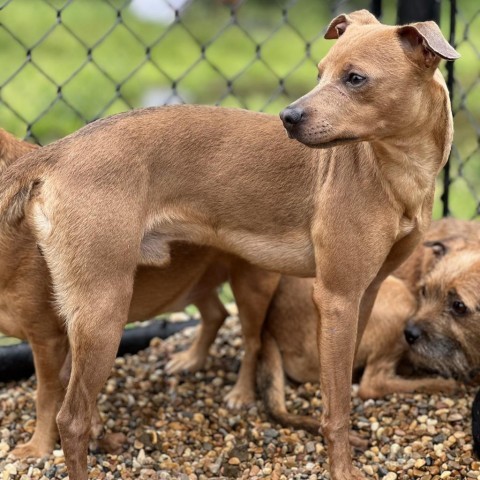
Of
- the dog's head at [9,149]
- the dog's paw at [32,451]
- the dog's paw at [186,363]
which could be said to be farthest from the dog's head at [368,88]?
the dog's paw at [186,363]

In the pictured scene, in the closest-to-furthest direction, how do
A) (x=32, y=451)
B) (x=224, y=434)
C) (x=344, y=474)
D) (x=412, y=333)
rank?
(x=344, y=474) → (x=32, y=451) → (x=224, y=434) → (x=412, y=333)

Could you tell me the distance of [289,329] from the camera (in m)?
5.27

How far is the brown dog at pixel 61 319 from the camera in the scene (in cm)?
439

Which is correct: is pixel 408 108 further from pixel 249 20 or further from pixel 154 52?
A: pixel 249 20

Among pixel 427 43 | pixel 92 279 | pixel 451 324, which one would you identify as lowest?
pixel 451 324

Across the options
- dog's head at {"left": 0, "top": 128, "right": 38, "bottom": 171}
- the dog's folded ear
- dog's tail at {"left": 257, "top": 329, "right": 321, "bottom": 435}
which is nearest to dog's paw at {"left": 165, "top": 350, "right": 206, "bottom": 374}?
dog's tail at {"left": 257, "top": 329, "right": 321, "bottom": 435}

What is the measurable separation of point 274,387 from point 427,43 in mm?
2097

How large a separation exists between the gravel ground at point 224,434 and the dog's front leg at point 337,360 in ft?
0.96

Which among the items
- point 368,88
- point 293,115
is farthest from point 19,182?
point 368,88

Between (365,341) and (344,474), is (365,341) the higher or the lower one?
the higher one

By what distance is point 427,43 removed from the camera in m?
→ 3.68

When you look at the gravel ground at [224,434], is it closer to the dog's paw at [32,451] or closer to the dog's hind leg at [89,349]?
the dog's paw at [32,451]

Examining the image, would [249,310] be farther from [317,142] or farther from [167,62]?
[167,62]

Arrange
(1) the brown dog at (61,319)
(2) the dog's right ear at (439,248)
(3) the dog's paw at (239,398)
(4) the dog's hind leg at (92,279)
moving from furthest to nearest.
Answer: (2) the dog's right ear at (439,248)
(3) the dog's paw at (239,398)
(1) the brown dog at (61,319)
(4) the dog's hind leg at (92,279)
